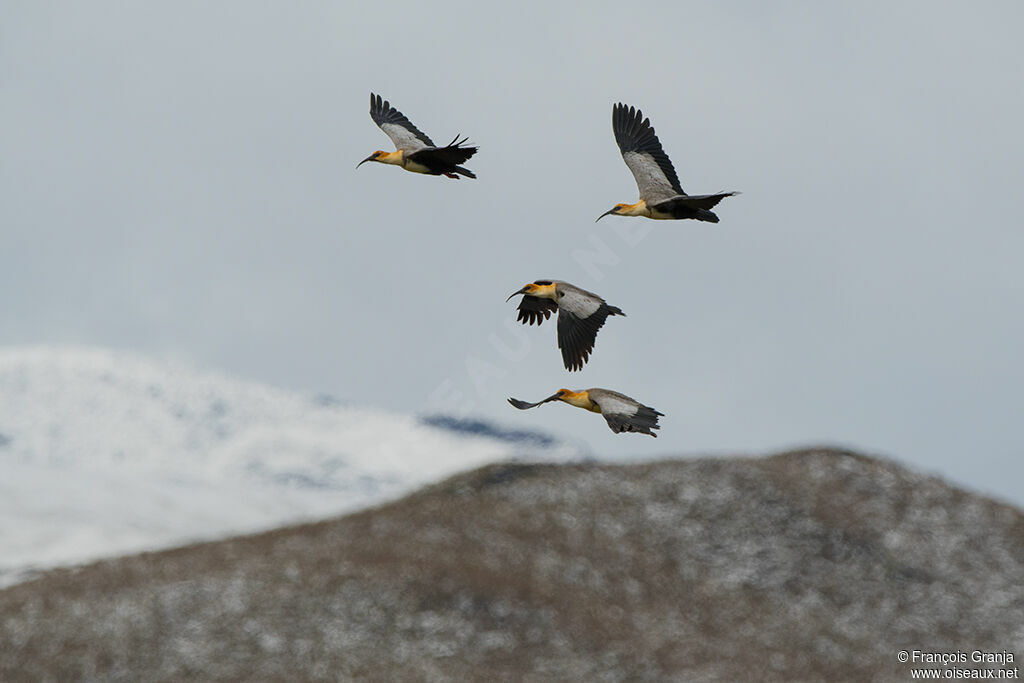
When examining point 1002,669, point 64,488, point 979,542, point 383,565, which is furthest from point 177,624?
point 64,488

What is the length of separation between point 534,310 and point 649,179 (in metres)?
2.37

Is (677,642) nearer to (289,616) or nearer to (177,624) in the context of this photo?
(289,616)

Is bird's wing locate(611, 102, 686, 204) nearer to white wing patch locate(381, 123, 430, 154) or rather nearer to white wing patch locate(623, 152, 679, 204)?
white wing patch locate(623, 152, 679, 204)

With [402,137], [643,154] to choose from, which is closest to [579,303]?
[643,154]

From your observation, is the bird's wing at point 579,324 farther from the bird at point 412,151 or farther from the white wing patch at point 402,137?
the white wing patch at point 402,137

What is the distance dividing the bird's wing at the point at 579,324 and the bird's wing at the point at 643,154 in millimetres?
2940

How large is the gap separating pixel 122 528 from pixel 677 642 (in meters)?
107

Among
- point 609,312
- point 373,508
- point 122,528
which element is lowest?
point 609,312

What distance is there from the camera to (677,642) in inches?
2301

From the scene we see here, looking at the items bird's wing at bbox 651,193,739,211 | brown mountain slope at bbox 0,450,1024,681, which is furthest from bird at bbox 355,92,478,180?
brown mountain slope at bbox 0,450,1024,681

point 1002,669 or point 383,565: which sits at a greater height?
point 383,565

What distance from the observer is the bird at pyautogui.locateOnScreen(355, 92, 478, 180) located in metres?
16.3

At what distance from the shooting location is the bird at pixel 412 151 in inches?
642

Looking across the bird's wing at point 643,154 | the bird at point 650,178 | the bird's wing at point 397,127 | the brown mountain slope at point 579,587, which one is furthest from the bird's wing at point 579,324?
the brown mountain slope at point 579,587
